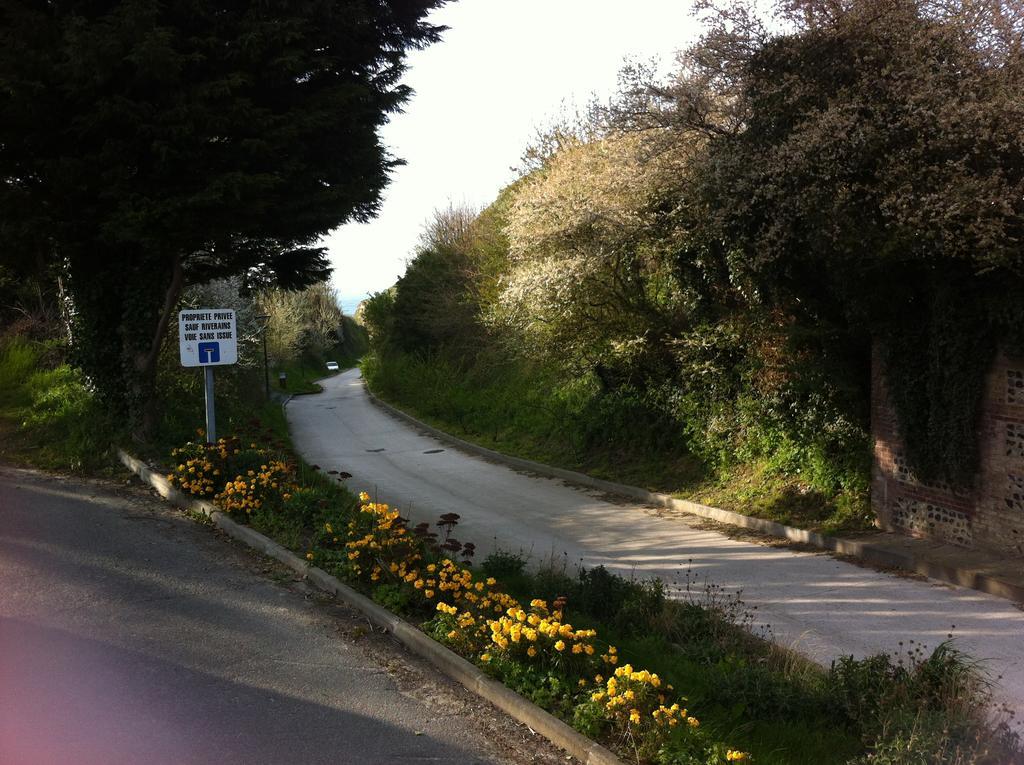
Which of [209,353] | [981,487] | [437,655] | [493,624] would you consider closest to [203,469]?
[209,353]

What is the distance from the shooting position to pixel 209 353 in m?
11.8

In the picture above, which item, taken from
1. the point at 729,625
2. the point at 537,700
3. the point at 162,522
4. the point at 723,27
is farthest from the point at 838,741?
the point at 723,27

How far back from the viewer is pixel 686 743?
14.9ft

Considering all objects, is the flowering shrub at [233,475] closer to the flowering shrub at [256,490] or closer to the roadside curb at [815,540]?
the flowering shrub at [256,490]

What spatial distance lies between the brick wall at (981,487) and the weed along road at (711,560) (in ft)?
3.21

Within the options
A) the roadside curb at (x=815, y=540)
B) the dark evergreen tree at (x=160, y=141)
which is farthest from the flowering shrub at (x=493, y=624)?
the roadside curb at (x=815, y=540)

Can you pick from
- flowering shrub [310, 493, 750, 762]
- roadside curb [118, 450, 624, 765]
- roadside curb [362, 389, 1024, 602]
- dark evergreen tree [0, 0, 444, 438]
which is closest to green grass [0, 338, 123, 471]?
dark evergreen tree [0, 0, 444, 438]

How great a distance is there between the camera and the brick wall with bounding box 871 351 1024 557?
377 inches

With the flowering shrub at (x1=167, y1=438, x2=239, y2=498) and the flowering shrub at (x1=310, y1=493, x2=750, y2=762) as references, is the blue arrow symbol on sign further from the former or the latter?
the flowering shrub at (x1=310, y1=493, x2=750, y2=762)

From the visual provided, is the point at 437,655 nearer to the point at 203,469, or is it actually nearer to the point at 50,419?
the point at 203,469

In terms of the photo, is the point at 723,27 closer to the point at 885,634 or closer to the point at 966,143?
the point at 966,143

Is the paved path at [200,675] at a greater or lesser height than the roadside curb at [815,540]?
greater

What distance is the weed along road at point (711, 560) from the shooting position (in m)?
7.86

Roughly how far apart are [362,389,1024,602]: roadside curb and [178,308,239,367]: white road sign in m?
7.65
